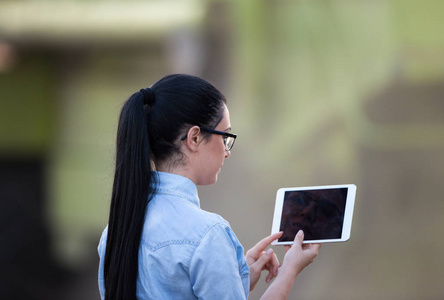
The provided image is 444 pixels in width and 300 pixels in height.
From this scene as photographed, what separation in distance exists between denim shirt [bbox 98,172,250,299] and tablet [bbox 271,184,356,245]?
0.44 metres

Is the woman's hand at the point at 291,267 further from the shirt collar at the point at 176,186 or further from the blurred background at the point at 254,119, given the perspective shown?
the blurred background at the point at 254,119

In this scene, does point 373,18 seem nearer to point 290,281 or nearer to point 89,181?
point 89,181

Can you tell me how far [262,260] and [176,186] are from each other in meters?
0.44

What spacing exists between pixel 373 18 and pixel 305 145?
2.60ft

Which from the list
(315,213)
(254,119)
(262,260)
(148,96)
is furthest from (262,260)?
(254,119)

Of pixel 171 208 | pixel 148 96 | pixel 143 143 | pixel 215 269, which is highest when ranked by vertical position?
pixel 148 96

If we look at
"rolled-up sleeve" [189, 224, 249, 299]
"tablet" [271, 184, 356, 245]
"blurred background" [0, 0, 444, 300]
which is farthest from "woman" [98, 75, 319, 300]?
"blurred background" [0, 0, 444, 300]

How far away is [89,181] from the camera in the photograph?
3.66m

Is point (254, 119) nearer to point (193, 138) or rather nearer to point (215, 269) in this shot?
point (193, 138)

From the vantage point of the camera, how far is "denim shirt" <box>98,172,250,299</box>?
4.22 ft

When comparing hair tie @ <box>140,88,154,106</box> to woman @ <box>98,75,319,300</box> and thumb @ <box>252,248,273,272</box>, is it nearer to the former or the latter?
woman @ <box>98,75,319,300</box>

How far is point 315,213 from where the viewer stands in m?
1.83

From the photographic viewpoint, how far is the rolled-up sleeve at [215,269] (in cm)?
128

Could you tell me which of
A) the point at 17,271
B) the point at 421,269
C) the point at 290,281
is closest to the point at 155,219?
the point at 290,281
